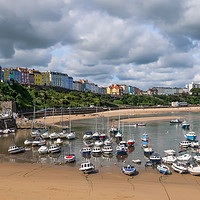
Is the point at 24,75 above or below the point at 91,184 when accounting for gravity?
above

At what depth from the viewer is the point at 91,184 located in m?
21.7

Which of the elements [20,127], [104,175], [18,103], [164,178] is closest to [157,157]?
[164,178]

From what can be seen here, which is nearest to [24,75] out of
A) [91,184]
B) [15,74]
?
[15,74]

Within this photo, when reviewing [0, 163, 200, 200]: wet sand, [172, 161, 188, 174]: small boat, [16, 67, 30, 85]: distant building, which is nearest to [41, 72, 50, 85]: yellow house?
[16, 67, 30, 85]: distant building

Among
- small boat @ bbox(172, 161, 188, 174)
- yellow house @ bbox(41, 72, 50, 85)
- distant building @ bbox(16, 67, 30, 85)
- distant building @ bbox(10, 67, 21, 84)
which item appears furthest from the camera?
yellow house @ bbox(41, 72, 50, 85)

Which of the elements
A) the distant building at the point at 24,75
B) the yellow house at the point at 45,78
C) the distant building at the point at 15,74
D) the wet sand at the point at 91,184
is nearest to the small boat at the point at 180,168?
the wet sand at the point at 91,184

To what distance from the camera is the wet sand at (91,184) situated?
18500 millimetres

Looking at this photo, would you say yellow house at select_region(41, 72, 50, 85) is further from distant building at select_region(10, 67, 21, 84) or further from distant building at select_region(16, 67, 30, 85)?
distant building at select_region(10, 67, 21, 84)

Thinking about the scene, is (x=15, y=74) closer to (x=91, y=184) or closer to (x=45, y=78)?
(x=45, y=78)

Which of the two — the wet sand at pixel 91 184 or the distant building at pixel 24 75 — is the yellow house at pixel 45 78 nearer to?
the distant building at pixel 24 75

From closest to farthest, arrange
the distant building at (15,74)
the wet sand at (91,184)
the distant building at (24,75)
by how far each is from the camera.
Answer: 1. the wet sand at (91,184)
2. the distant building at (15,74)
3. the distant building at (24,75)

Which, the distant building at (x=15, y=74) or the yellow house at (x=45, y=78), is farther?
the yellow house at (x=45, y=78)

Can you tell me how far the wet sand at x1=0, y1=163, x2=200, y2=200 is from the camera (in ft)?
60.7

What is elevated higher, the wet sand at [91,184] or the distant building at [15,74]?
the distant building at [15,74]
